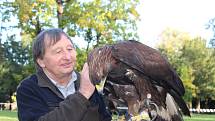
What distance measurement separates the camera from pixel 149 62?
2.40m

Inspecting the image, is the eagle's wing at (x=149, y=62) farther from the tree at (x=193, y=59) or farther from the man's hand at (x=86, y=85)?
the tree at (x=193, y=59)

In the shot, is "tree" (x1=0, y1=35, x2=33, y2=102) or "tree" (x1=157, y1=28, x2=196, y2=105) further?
"tree" (x1=0, y1=35, x2=33, y2=102)

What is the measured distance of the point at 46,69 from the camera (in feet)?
10.7

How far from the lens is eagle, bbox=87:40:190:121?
241 cm

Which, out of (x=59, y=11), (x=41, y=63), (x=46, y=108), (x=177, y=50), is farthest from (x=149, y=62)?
(x=177, y=50)

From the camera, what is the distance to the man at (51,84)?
302cm

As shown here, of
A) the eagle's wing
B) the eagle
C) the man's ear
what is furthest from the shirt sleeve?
the eagle's wing

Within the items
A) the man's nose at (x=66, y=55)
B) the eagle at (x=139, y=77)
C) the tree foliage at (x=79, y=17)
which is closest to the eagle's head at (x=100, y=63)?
the eagle at (x=139, y=77)

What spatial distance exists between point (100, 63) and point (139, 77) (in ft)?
0.74

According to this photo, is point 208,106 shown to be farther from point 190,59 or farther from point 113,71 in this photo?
point 113,71

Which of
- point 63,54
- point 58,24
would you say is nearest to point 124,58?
Answer: point 63,54

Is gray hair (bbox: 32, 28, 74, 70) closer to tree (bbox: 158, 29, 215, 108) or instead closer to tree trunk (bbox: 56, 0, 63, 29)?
tree trunk (bbox: 56, 0, 63, 29)

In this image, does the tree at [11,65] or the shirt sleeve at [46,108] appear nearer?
the shirt sleeve at [46,108]

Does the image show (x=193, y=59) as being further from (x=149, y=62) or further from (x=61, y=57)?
(x=149, y=62)
